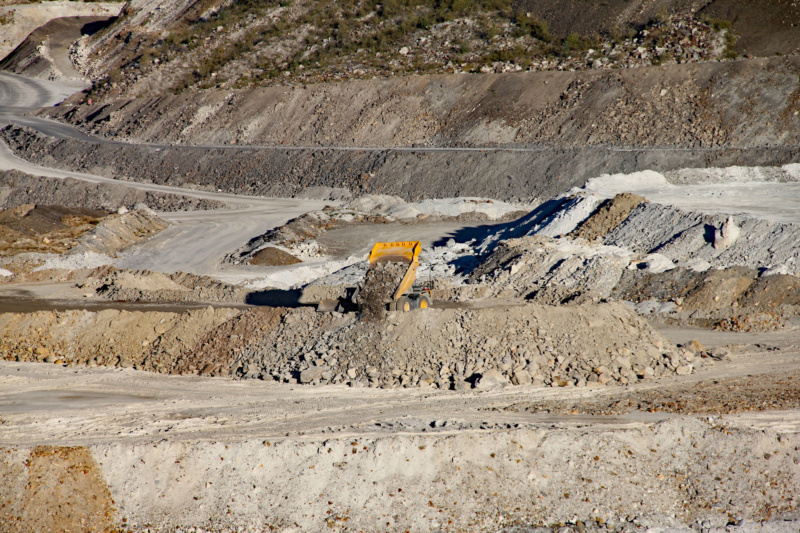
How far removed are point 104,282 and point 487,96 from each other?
1061 inches

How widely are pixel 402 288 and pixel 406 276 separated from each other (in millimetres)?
345

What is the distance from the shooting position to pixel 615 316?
51.3ft

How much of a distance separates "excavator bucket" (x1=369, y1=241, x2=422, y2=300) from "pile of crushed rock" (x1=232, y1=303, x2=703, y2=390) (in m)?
1.65

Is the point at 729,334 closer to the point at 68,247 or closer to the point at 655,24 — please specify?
the point at 68,247

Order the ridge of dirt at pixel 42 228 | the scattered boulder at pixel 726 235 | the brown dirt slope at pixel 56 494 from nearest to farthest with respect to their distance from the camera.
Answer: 1. the brown dirt slope at pixel 56 494
2. the scattered boulder at pixel 726 235
3. the ridge of dirt at pixel 42 228

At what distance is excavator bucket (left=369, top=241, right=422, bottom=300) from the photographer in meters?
16.7

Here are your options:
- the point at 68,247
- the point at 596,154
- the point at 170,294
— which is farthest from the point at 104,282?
the point at 596,154

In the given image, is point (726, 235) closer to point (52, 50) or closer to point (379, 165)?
point (379, 165)

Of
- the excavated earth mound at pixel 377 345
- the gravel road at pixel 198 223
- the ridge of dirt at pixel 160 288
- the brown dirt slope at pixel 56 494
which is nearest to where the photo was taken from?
the brown dirt slope at pixel 56 494

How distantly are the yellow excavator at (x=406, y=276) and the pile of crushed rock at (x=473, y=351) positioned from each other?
1.07 m

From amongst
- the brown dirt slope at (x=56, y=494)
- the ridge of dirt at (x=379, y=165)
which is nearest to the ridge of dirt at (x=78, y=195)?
the ridge of dirt at (x=379, y=165)

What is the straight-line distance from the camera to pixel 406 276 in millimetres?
16531

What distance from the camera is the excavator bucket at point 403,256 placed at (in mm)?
16703

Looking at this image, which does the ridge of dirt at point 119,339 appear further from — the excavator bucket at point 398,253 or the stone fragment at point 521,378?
the stone fragment at point 521,378
